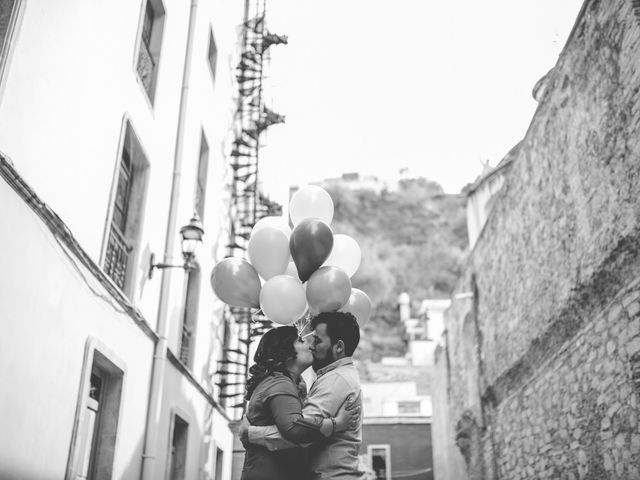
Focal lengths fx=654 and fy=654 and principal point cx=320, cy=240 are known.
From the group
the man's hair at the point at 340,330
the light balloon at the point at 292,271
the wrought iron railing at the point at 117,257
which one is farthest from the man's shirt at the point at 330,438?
the wrought iron railing at the point at 117,257

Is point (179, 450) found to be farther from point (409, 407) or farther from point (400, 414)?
point (409, 407)

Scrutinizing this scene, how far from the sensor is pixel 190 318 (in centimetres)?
1114

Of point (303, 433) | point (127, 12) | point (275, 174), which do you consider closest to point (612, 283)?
point (303, 433)

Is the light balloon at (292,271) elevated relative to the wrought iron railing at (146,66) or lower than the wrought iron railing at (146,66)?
lower

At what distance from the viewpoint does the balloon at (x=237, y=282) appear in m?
5.50

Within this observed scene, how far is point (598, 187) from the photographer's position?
7270 mm

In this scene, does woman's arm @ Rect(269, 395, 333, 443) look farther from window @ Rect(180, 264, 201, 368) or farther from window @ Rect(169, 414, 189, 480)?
window @ Rect(180, 264, 201, 368)

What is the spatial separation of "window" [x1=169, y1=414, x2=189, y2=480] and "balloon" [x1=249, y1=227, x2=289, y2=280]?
511 cm

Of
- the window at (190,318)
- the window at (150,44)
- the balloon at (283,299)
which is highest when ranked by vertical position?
the window at (150,44)

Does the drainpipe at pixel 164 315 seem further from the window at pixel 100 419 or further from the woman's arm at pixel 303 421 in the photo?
the woman's arm at pixel 303 421

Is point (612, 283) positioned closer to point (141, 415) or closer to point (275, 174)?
point (141, 415)

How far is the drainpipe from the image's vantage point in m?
8.02

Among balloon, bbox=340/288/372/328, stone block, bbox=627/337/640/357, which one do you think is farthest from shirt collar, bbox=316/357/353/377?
stone block, bbox=627/337/640/357

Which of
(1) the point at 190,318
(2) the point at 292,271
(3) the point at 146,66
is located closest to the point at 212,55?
(3) the point at 146,66
